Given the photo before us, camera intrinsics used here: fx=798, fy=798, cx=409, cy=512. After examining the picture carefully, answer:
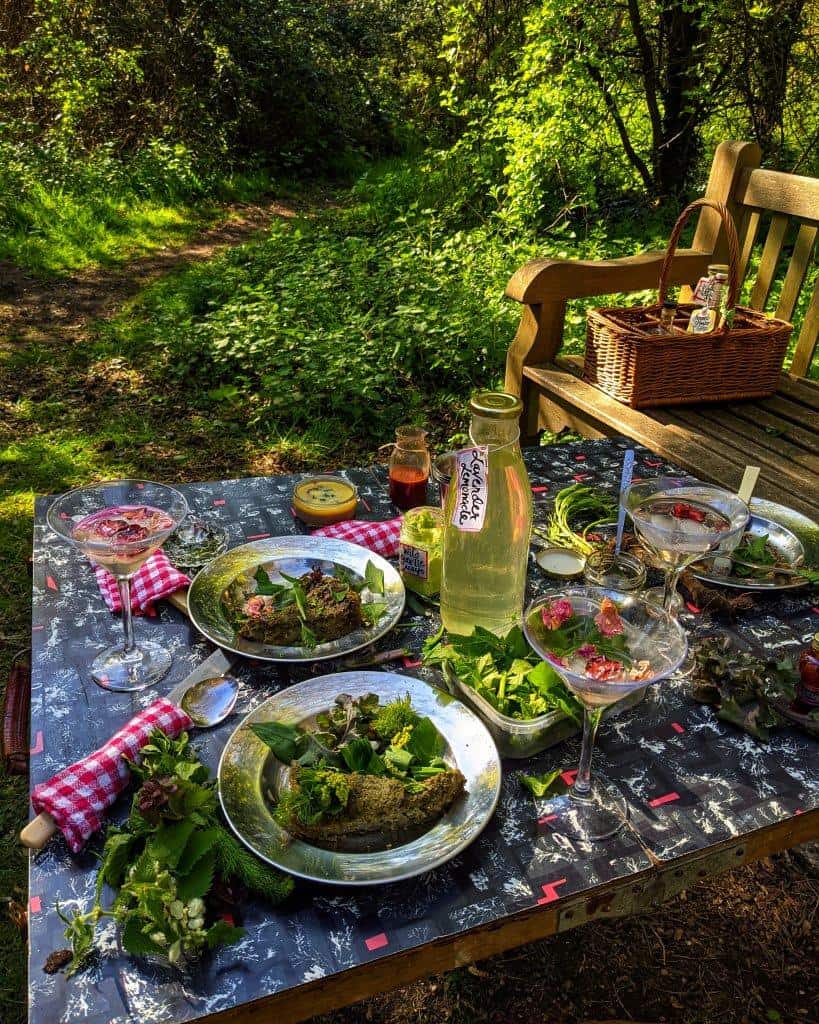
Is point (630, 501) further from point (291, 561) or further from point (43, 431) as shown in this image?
point (43, 431)

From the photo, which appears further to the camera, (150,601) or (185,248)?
(185,248)

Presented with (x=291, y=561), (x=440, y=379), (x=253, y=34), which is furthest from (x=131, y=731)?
(x=253, y=34)

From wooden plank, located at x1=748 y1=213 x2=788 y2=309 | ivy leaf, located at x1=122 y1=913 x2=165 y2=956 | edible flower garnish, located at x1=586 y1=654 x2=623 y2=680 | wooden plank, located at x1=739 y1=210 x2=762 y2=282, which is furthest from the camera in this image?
wooden plank, located at x1=739 y1=210 x2=762 y2=282

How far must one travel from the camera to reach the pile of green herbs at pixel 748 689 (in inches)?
55.8

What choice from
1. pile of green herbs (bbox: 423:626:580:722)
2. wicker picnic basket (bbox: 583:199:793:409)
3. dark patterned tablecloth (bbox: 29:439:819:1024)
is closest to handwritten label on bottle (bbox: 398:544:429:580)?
dark patterned tablecloth (bbox: 29:439:819:1024)

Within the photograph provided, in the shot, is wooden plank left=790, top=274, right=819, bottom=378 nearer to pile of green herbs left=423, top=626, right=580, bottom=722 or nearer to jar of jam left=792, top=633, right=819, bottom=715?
jar of jam left=792, top=633, right=819, bottom=715

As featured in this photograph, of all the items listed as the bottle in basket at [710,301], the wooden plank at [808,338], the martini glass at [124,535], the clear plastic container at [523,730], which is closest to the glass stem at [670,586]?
the clear plastic container at [523,730]

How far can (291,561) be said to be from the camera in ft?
6.04

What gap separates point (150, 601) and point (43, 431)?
314 cm

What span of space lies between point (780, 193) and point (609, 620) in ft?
8.88

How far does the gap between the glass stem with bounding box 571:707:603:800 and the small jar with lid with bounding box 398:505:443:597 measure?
0.57 meters

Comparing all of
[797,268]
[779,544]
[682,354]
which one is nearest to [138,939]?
[779,544]

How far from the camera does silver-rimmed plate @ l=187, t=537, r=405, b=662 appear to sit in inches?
60.8

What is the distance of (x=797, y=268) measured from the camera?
3.29 meters
